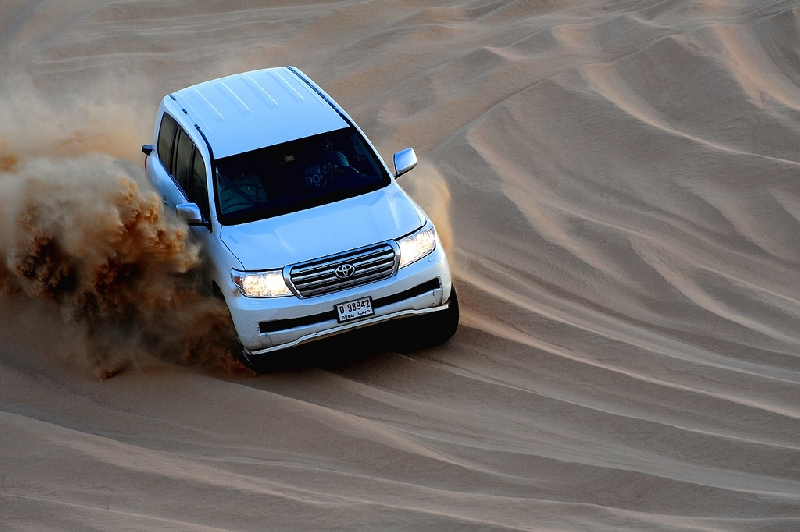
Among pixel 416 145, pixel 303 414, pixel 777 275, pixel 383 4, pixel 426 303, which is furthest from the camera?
pixel 383 4

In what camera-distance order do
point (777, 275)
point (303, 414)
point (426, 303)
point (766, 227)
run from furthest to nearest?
point (766, 227)
point (777, 275)
point (426, 303)
point (303, 414)

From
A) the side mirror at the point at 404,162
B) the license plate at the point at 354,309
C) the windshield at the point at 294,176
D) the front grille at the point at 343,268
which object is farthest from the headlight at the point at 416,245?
the side mirror at the point at 404,162

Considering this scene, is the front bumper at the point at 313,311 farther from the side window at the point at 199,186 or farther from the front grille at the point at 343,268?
the side window at the point at 199,186

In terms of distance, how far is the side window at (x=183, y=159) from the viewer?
8609 millimetres

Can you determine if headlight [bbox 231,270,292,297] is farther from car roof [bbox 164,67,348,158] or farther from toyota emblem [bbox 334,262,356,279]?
car roof [bbox 164,67,348,158]

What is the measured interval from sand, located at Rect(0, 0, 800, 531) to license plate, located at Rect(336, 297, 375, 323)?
1.84 feet

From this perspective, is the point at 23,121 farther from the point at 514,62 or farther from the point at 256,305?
the point at 514,62

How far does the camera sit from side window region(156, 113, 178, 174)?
9094 mm

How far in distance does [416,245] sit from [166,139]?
110 inches

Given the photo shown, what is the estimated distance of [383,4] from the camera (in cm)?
1628

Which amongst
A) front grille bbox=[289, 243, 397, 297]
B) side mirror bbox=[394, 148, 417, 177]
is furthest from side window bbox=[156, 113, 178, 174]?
front grille bbox=[289, 243, 397, 297]

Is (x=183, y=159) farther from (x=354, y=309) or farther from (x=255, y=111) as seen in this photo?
(x=354, y=309)

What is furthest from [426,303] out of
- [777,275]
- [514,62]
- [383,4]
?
[383,4]

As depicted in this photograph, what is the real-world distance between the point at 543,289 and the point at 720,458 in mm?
2898
